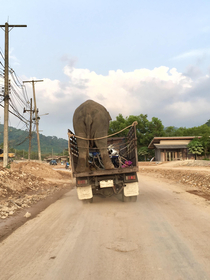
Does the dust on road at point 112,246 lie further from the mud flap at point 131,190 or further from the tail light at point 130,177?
the tail light at point 130,177

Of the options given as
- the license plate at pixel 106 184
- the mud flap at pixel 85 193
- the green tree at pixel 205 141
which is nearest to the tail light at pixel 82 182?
the mud flap at pixel 85 193

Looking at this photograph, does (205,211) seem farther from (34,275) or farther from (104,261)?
(34,275)

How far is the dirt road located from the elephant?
1911mm

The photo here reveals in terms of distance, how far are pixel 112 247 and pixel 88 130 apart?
4595 mm

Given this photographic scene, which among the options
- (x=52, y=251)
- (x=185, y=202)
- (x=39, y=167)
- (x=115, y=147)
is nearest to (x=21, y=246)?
(x=52, y=251)

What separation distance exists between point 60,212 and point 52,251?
3.28 meters

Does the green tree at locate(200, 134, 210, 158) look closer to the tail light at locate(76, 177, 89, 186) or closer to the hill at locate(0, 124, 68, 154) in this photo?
the tail light at locate(76, 177, 89, 186)

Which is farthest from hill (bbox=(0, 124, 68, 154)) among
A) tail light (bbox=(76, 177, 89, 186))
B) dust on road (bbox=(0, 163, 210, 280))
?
dust on road (bbox=(0, 163, 210, 280))

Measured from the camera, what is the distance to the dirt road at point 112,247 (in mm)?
3098

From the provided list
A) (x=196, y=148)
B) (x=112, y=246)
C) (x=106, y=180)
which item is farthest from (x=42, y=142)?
(x=112, y=246)

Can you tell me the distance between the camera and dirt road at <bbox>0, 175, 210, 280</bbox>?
122 inches

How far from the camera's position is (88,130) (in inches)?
313

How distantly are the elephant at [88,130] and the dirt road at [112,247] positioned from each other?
1911mm

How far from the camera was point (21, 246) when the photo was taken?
13.9ft
